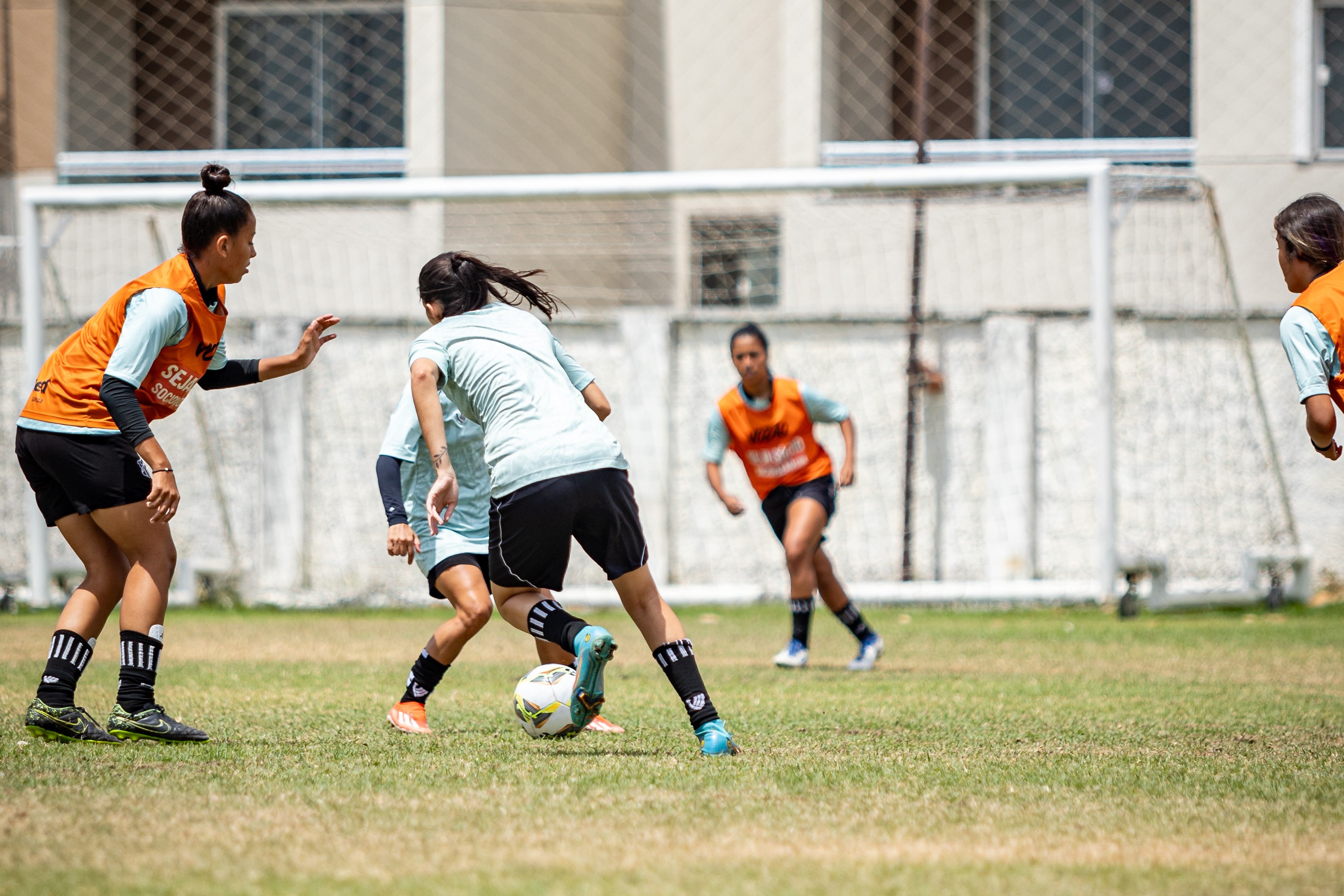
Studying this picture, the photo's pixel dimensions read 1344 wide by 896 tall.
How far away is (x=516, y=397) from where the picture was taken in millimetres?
4645

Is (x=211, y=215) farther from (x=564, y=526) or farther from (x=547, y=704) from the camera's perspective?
(x=547, y=704)

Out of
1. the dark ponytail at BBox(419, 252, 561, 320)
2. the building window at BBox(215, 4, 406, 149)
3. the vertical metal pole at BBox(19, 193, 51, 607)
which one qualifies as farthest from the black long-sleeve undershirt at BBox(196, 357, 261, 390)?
the building window at BBox(215, 4, 406, 149)

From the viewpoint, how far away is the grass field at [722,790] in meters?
3.04

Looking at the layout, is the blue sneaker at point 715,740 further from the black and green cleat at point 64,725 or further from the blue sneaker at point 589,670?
the black and green cleat at point 64,725

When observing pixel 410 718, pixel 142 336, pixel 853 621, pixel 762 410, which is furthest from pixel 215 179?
pixel 853 621

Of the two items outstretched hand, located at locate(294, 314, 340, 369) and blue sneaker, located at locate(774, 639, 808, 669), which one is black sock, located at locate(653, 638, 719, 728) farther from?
blue sneaker, located at locate(774, 639, 808, 669)

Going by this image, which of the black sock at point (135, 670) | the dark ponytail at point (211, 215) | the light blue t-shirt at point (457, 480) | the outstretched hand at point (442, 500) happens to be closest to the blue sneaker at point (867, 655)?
the light blue t-shirt at point (457, 480)

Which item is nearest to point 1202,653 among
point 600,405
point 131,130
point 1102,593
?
point 1102,593

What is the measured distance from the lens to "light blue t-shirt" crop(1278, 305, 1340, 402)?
15.0 ft

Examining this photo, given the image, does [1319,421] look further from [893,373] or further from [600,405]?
[893,373]

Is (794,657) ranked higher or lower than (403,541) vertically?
lower

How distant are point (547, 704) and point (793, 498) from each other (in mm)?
3546

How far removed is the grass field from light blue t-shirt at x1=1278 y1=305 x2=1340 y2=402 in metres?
1.24

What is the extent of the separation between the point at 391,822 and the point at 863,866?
1.22 metres
